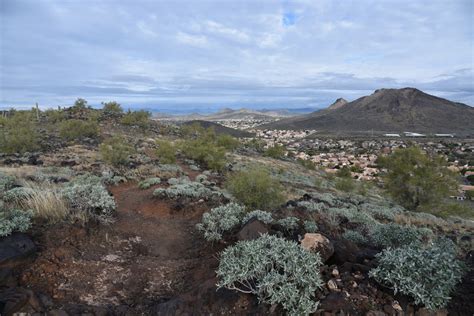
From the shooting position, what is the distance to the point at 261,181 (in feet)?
36.6

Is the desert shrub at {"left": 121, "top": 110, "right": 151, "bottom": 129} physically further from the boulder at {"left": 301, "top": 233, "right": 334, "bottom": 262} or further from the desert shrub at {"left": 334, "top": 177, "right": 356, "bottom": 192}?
the boulder at {"left": 301, "top": 233, "right": 334, "bottom": 262}

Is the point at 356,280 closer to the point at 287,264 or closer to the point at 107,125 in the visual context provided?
the point at 287,264

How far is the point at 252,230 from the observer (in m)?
6.15

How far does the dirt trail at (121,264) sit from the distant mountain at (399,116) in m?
122

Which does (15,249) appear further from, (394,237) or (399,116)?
(399,116)

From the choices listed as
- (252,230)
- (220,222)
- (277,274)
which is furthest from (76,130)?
(277,274)

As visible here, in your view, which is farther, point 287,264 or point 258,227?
point 258,227

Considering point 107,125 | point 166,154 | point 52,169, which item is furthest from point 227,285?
point 107,125

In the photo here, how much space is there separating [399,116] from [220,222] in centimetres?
13583

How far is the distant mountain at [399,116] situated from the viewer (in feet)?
385

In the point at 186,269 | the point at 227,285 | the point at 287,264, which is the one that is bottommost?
the point at 186,269

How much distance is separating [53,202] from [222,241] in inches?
135

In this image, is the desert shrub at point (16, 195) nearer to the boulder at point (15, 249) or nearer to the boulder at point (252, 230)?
the boulder at point (15, 249)

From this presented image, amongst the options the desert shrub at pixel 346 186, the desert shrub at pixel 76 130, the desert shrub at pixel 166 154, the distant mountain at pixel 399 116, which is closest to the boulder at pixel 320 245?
the desert shrub at pixel 166 154
